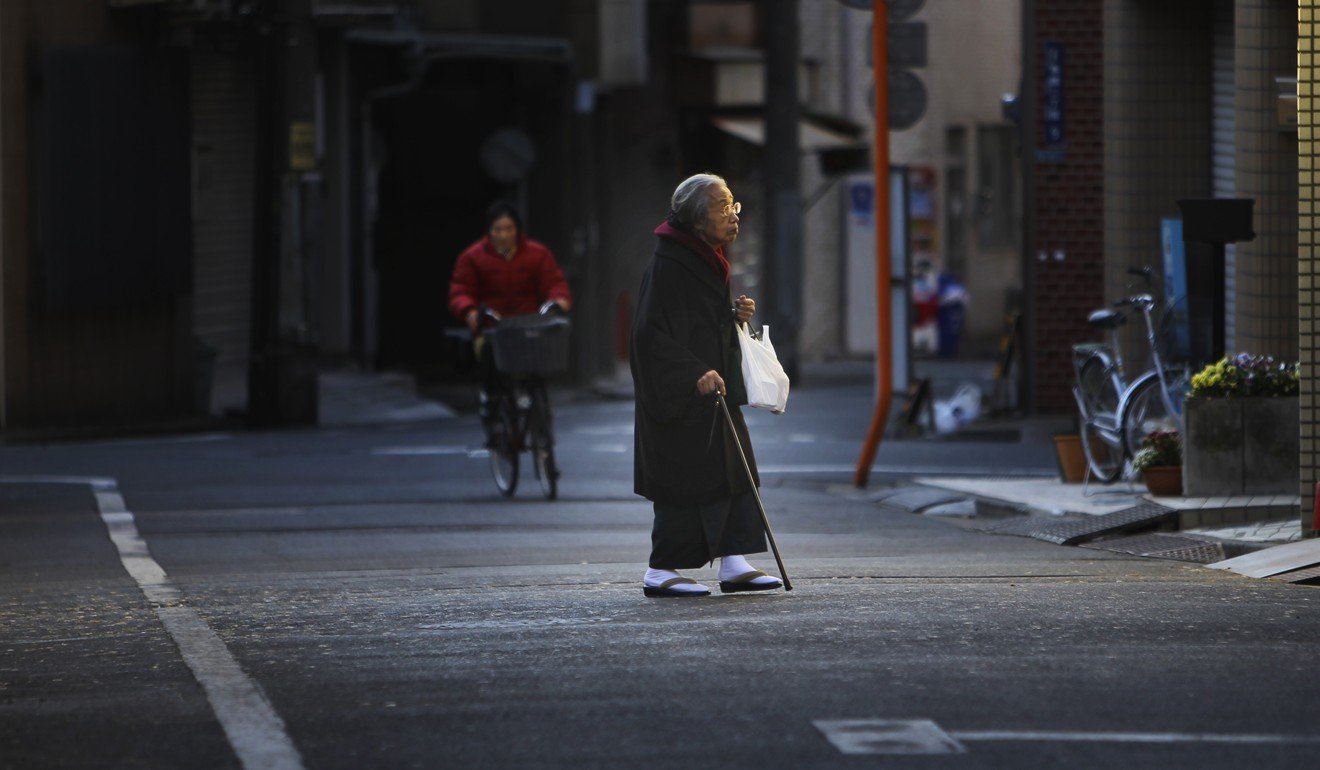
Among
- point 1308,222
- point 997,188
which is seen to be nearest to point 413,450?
point 1308,222

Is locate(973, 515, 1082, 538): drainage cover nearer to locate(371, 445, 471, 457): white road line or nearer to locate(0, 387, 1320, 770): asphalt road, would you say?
locate(0, 387, 1320, 770): asphalt road

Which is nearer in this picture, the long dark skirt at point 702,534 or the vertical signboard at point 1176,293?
the long dark skirt at point 702,534

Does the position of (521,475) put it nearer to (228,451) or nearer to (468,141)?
(228,451)

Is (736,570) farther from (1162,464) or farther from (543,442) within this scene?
(543,442)

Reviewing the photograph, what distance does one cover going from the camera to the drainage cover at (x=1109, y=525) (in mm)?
11961

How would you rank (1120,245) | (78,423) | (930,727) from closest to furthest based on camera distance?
(930,727)
(1120,245)
(78,423)

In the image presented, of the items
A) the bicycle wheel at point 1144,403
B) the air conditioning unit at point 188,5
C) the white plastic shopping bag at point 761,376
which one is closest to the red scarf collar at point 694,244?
the white plastic shopping bag at point 761,376

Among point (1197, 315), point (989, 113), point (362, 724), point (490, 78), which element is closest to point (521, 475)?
point (1197, 315)

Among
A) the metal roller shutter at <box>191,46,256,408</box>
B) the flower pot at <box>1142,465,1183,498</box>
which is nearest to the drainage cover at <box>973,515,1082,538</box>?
the flower pot at <box>1142,465,1183,498</box>

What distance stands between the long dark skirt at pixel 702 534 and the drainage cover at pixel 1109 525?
3143 millimetres

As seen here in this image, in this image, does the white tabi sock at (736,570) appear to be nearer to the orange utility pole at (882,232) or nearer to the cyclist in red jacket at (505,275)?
the cyclist in red jacket at (505,275)

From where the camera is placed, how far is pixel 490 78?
28047mm

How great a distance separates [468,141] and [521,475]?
12.7 meters

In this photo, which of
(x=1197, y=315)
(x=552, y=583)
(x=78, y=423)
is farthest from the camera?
(x=78, y=423)
